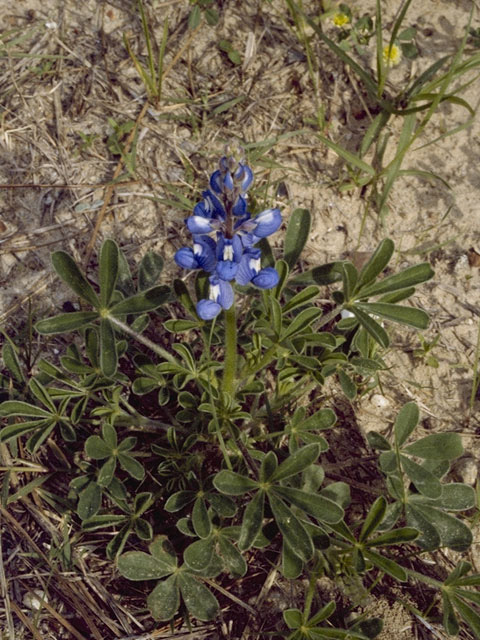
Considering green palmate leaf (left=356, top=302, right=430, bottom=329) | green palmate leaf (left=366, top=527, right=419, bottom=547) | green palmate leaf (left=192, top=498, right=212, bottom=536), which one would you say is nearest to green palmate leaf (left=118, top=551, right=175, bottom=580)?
green palmate leaf (left=192, top=498, right=212, bottom=536)

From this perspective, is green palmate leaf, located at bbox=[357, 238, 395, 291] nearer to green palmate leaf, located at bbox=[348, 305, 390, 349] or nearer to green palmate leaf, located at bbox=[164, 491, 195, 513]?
green palmate leaf, located at bbox=[348, 305, 390, 349]

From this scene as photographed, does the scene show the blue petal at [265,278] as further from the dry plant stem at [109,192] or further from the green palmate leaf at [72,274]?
the dry plant stem at [109,192]

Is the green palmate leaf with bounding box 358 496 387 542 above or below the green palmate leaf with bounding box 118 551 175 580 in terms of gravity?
above

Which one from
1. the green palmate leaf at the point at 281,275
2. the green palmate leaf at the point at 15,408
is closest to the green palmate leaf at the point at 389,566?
the green palmate leaf at the point at 281,275

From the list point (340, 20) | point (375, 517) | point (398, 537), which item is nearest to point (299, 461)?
point (375, 517)

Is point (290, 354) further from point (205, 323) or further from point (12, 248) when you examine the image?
point (12, 248)

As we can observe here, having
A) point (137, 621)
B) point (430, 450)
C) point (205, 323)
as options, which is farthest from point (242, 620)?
point (205, 323)

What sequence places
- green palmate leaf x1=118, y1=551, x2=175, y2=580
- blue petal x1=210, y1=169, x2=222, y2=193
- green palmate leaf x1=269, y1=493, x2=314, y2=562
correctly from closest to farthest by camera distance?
blue petal x1=210, y1=169, x2=222, y2=193, green palmate leaf x1=269, y1=493, x2=314, y2=562, green palmate leaf x1=118, y1=551, x2=175, y2=580
